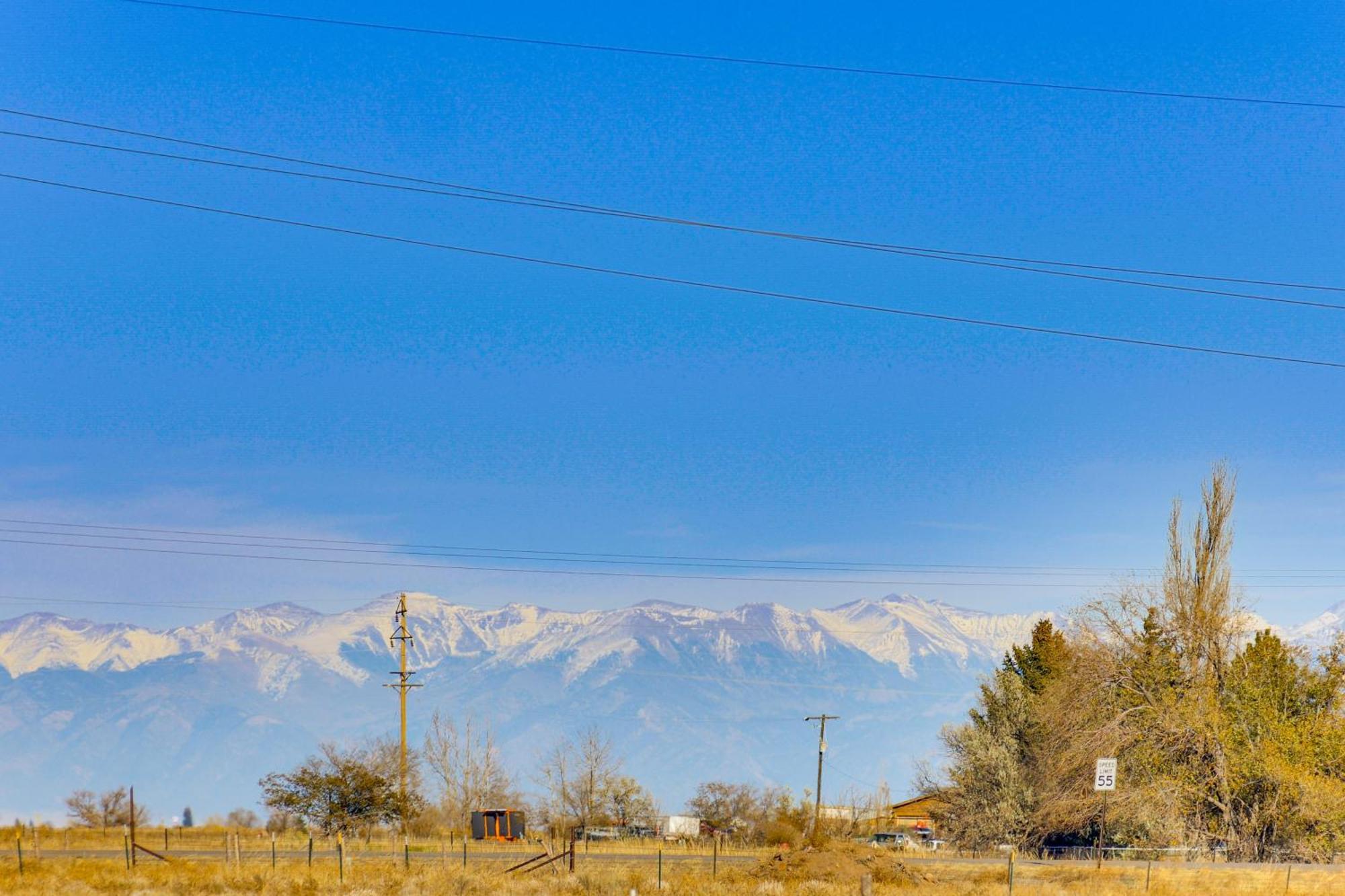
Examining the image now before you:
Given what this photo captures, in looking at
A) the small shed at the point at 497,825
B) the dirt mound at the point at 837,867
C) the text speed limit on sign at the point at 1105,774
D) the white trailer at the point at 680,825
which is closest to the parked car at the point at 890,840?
the white trailer at the point at 680,825

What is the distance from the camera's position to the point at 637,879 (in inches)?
1773

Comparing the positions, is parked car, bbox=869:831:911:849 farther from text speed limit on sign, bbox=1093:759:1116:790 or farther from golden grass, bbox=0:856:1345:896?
text speed limit on sign, bbox=1093:759:1116:790

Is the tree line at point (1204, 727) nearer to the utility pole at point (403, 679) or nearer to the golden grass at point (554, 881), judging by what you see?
the golden grass at point (554, 881)

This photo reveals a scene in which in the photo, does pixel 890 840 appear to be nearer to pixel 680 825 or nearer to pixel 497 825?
pixel 680 825

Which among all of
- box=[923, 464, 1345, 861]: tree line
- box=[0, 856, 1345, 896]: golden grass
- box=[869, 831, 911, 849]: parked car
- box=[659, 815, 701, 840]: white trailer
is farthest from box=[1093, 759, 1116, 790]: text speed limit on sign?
box=[659, 815, 701, 840]: white trailer

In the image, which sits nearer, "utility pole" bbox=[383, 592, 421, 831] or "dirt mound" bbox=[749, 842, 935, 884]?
"dirt mound" bbox=[749, 842, 935, 884]

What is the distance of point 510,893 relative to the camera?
42.3 metres

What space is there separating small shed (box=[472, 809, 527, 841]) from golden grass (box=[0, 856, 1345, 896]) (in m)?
30.1

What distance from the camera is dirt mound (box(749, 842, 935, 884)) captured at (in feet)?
156

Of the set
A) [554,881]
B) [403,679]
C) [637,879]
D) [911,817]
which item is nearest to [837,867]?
[637,879]

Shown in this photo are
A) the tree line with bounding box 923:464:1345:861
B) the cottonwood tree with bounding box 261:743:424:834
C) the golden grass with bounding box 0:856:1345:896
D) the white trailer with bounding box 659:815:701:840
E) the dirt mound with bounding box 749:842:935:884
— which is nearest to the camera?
the golden grass with bounding box 0:856:1345:896

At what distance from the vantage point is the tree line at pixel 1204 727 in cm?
6047

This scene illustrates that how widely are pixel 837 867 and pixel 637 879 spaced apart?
7.50 m

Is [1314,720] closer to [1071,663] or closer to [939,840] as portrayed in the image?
[1071,663]
